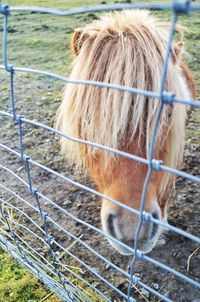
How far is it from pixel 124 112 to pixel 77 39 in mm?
720

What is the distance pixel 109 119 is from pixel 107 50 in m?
0.38

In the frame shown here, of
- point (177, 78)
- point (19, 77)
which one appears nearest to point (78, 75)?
point (177, 78)

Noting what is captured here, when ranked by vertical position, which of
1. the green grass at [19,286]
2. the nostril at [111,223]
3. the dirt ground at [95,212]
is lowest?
the green grass at [19,286]

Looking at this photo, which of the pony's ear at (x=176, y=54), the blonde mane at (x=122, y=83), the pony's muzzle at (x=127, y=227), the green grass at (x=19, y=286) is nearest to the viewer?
the pony's muzzle at (x=127, y=227)

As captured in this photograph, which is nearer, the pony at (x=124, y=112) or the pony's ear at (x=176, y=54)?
the pony at (x=124, y=112)

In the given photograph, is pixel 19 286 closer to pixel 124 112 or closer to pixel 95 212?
pixel 95 212

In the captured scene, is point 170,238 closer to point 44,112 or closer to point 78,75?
point 78,75

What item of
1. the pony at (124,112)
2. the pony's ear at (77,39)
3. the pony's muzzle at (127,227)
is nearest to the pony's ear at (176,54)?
the pony at (124,112)

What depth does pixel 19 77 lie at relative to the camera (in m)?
5.76

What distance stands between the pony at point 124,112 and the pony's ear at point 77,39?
0.01 meters

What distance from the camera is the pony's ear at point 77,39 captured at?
2.07 metres

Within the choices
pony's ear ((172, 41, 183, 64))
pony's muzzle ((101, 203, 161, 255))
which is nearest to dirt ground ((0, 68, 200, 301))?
pony's muzzle ((101, 203, 161, 255))

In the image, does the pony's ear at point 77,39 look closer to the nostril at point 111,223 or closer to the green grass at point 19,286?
the nostril at point 111,223

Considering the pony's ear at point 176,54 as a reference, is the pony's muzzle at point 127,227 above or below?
below
